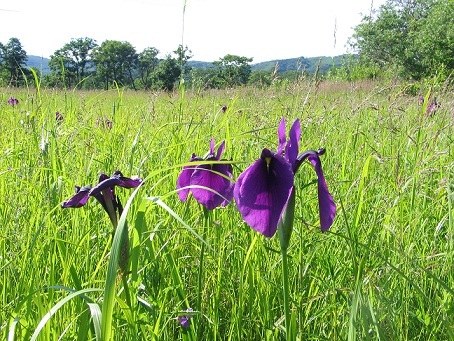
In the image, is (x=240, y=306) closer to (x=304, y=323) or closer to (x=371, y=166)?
(x=304, y=323)

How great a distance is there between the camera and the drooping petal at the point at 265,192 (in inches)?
27.2

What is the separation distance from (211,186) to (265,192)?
14.7 inches

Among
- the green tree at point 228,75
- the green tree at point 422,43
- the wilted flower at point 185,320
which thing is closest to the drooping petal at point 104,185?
the wilted flower at point 185,320

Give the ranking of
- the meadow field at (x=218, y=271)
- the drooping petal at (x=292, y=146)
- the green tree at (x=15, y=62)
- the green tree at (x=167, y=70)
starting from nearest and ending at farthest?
the drooping petal at (x=292, y=146) → the meadow field at (x=218, y=271) → the green tree at (x=15, y=62) → the green tree at (x=167, y=70)

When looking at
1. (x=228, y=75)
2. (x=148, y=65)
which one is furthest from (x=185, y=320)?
(x=148, y=65)

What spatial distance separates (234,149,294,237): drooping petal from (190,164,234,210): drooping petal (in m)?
0.33

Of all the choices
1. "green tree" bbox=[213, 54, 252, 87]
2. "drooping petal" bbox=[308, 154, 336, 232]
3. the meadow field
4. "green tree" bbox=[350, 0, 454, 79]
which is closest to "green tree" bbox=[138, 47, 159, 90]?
"green tree" bbox=[213, 54, 252, 87]

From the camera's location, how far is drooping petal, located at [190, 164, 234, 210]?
1.05 m

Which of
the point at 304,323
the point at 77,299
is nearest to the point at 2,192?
the point at 77,299

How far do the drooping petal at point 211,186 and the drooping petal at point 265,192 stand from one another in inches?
12.8

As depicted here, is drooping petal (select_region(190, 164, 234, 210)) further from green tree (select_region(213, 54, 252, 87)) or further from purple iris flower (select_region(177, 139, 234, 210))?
green tree (select_region(213, 54, 252, 87))

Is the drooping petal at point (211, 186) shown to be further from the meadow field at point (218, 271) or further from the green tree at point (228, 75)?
the green tree at point (228, 75)

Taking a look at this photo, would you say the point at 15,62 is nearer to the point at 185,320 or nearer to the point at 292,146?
the point at 185,320

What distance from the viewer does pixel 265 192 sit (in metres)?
0.71
